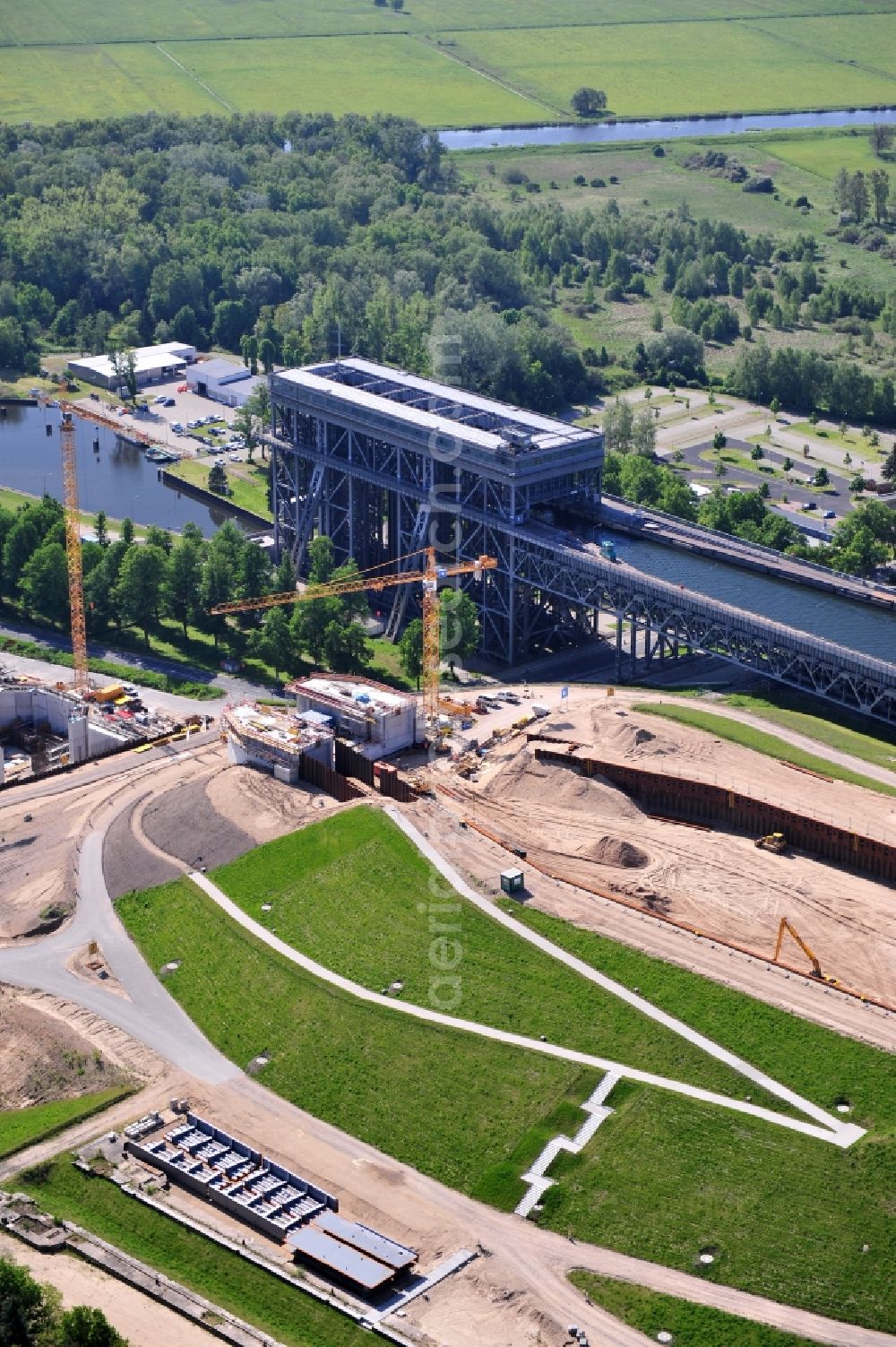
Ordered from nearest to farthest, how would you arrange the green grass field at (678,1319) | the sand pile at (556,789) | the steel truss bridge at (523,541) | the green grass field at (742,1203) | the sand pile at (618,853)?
1. the green grass field at (678,1319)
2. the green grass field at (742,1203)
3. the sand pile at (618,853)
4. the sand pile at (556,789)
5. the steel truss bridge at (523,541)

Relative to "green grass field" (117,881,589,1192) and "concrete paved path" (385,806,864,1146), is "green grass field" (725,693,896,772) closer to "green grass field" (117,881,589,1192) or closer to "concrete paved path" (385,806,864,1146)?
"concrete paved path" (385,806,864,1146)

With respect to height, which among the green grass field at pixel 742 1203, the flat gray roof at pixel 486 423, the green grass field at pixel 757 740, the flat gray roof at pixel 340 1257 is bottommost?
the flat gray roof at pixel 340 1257

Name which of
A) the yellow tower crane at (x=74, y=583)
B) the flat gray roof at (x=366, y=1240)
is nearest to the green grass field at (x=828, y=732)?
the yellow tower crane at (x=74, y=583)

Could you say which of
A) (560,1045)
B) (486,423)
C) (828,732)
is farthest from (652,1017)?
(486,423)

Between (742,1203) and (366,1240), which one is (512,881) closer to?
(742,1203)

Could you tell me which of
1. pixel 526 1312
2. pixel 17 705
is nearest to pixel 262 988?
pixel 526 1312

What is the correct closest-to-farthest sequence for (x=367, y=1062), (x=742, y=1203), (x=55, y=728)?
(x=742, y=1203) < (x=367, y=1062) < (x=55, y=728)

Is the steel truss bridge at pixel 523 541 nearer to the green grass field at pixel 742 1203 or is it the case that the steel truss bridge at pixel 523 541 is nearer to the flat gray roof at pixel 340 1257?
the green grass field at pixel 742 1203
